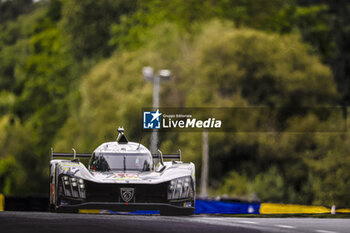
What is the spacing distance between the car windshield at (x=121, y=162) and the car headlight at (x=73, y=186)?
113cm

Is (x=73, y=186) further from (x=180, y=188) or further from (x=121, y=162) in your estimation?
(x=180, y=188)

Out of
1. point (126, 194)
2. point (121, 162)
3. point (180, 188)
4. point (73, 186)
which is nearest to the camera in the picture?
point (126, 194)

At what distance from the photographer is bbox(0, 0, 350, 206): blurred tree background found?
173 ft

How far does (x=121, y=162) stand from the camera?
15.9 meters

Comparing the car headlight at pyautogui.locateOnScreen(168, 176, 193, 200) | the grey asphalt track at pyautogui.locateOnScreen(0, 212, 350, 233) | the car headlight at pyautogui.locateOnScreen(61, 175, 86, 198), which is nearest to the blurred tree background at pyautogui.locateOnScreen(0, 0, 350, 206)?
the grey asphalt track at pyautogui.locateOnScreen(0, 212, 350, 233)

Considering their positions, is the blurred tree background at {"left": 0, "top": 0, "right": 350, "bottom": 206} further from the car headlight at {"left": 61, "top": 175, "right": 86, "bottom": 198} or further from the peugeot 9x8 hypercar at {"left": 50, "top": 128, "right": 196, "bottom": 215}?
the car headlight at {"left": 61, "top": 175, "right": 86, "bottom": 198}

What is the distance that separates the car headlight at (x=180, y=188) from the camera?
48.6ft

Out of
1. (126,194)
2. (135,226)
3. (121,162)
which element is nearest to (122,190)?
(126,194)

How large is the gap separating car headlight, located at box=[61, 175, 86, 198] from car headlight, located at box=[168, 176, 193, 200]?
4.80ft

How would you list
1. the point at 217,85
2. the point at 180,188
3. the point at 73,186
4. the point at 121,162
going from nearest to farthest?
the point at 73,186 → the point at 180,188 → the point at 121,162 → the point at 217,85

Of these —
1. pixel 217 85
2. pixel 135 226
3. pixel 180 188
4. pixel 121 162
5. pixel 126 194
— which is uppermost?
pixel 217 85

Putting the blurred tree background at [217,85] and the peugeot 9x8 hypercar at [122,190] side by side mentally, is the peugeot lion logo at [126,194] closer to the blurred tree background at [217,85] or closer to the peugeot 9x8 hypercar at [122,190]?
the peugeot 9x8 hypercar at [122,190]

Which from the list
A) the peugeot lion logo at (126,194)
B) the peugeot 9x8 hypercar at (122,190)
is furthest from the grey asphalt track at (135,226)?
the peugeot lion logo at (126,194)

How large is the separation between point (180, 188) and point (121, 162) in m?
1.52
